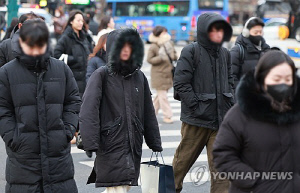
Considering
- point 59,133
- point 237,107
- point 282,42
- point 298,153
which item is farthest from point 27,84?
point 282,42

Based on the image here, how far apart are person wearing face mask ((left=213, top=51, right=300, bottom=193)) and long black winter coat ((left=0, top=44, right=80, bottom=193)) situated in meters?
1.56

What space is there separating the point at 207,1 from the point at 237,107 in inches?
1428

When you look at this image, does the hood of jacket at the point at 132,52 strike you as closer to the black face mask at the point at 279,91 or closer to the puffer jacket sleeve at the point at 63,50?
the black face mask at the point at 279,91

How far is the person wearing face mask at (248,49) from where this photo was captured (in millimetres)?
7855

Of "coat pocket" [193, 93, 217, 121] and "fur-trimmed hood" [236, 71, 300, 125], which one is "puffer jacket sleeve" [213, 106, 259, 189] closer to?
"fur-trimmed hood" [236, 71, 300, 125]

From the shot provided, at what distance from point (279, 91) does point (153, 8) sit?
36.9 m

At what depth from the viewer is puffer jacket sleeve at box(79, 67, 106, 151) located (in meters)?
5.16

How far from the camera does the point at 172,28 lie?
39.4 metres

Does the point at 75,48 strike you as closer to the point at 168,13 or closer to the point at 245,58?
the point at 245,58

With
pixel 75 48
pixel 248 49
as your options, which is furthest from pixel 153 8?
pixel 248 49

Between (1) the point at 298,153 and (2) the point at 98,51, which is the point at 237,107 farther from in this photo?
(2) the point at 98,51

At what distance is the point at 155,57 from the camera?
38.9 ft

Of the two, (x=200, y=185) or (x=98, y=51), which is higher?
(x=98, y=51)

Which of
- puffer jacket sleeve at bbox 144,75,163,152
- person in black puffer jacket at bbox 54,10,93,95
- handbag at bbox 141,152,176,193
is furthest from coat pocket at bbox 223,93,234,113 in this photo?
person in black puffer jacket at bbox 54,10,93,95
